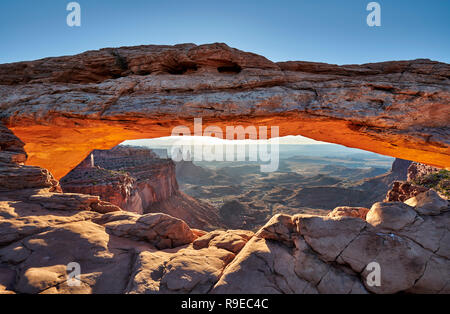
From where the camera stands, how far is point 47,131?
27.8 ft

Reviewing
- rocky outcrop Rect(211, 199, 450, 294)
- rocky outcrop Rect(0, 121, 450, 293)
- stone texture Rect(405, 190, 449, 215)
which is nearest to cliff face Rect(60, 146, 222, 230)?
rocky outcrop Rect(0, 121, 450, 293)

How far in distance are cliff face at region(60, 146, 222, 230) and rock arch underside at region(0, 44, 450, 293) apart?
823 cm

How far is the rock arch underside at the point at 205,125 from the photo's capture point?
3.75 m

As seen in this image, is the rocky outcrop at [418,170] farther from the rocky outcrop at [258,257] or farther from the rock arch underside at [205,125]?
the rocky outcrop at [258,257]

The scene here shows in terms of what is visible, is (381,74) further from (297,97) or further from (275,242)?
(275,242)

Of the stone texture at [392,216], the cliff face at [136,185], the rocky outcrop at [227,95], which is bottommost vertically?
the cliff face at [136,185]

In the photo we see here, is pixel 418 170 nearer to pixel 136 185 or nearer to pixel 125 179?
pixel 125 179

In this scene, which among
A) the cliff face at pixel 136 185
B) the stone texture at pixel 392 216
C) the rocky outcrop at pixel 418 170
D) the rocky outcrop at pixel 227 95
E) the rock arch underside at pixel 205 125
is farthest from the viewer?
the rocky outcrop at pixel 418 170

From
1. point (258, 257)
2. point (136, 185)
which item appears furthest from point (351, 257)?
point (136, 185)

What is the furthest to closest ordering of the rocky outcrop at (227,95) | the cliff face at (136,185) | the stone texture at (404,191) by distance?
the cliff face at (136,185) → the stone texture at (404,191) → the rocky outcrop at (227,95)

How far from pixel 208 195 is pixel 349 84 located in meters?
50.0

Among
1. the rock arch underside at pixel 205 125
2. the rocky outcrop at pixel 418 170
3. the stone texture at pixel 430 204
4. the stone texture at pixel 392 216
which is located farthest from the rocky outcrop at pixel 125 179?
the rocky outcrop at pixel 418 170

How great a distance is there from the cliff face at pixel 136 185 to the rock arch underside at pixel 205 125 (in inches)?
324
